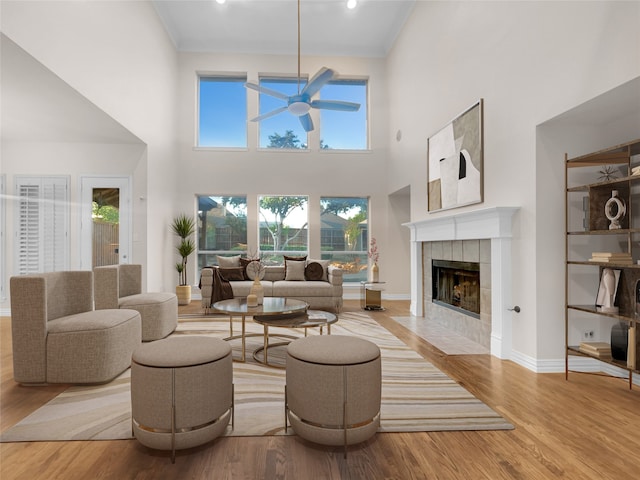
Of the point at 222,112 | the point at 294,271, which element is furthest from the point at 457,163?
the point at 222,112

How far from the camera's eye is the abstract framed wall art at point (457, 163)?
4.06 meters

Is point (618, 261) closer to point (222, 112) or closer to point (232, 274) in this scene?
point (232, 274)

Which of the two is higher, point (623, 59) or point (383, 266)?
point (623, 59)

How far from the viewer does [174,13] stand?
6480 millimetres

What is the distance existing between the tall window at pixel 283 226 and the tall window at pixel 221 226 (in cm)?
40

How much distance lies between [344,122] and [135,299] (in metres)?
5.54

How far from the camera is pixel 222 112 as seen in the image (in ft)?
25.5

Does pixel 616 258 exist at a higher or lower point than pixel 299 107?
lower

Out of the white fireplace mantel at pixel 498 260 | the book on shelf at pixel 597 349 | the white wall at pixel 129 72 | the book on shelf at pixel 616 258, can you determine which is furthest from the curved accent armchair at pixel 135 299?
the book on shelf at pixel 616 258

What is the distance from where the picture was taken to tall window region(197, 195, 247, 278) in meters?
7.61

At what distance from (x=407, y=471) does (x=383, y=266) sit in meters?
6.00

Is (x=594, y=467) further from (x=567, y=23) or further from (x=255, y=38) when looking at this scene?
(x=255, y=38)

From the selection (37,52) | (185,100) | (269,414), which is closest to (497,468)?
(269,414)

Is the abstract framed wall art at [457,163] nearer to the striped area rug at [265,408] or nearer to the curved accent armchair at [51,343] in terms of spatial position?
the striped area rug at [265,408]
